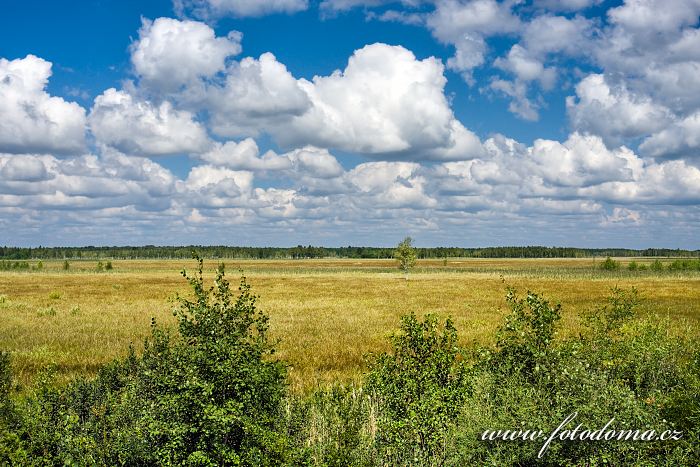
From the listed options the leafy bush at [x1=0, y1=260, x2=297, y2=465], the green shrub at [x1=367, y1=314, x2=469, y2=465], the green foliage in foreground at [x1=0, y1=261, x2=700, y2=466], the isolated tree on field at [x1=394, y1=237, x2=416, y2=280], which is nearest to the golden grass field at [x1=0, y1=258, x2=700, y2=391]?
the leafy bush at [x1=0, y1=260, x2=297, y2=465]

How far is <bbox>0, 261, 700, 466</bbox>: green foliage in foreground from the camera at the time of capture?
670 cm

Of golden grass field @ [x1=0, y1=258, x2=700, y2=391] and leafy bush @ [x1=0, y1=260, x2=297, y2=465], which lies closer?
leafy bush @ [x1=0, y1=260, x2=297, y2=465]

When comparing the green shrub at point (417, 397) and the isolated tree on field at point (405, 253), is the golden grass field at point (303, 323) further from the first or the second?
the isolated tree on field at point (405, 253)

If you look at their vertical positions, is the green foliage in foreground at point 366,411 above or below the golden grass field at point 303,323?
above

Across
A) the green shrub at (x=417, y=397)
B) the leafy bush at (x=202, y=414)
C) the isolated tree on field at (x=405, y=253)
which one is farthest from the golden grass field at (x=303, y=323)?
the isolated tree on field at (x=405, y=253)

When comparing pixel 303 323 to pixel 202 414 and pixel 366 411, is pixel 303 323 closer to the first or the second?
pixel 366 411

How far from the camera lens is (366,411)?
1068 cm

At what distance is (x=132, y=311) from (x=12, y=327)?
820 centimetres

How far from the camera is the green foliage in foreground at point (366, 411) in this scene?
670 centimetres

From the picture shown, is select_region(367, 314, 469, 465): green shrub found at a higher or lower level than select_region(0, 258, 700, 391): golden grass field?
higher

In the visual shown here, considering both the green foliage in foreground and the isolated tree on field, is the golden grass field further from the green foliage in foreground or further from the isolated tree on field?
the isolated tree on field

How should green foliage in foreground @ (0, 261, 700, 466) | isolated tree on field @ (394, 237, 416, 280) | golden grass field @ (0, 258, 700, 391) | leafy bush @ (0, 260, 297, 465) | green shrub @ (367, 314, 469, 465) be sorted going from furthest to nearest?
isolated tree on field @ (394, 237, 416, 280), golden grass field @ (0, 258, 700, 391), green shrub @ (367, 314, 469, 465), leafy bush @ (0, 260, 297, 465), green foliage in foreground @ (0, 261, 700, 466)

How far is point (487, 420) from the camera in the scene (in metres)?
7.09

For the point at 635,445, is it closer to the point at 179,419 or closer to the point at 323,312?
the point at 179,419
